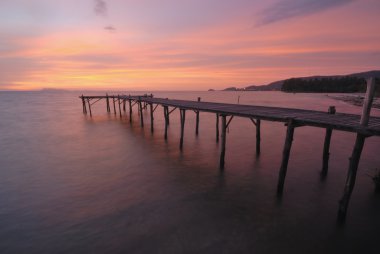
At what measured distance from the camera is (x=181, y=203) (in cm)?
882

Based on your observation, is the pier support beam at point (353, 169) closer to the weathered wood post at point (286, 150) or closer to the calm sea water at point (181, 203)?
the calm sea water at point (181, 203)

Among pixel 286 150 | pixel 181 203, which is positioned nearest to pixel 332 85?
pixel 286 150

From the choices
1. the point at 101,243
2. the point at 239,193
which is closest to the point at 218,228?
the point at 239,193

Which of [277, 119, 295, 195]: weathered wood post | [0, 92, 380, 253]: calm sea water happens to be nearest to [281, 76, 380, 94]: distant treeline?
[0, 92, 380, 253]: calm sea water

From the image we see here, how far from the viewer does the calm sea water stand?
6.57 metres

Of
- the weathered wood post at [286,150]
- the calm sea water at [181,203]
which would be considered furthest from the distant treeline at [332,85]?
the weathered wood post at [286,150]

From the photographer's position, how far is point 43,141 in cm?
2066

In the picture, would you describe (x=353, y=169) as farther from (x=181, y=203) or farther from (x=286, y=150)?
(x=181, y=203)

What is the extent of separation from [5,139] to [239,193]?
22552 mm

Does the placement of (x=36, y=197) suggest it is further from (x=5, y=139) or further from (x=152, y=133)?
(x=5, y=139)

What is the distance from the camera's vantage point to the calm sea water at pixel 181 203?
6.57m

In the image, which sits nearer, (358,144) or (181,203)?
(358,144)

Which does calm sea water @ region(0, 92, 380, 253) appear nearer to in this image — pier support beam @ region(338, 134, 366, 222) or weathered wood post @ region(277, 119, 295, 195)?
weathered wood post @ region(277, 119, 295, 195)

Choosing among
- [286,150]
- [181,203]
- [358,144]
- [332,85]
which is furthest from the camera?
[332,85]
